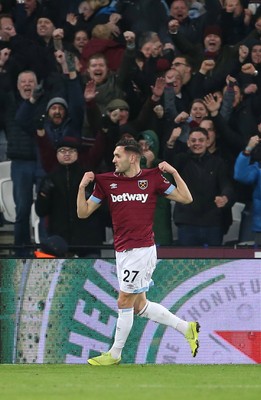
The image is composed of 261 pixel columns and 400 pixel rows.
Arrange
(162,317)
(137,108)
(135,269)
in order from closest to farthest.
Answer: (135,269) → (162,317) → (137,108)

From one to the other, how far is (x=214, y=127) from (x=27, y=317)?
4.47 meters

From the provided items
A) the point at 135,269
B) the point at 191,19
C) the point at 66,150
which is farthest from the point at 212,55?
the point at 135,269

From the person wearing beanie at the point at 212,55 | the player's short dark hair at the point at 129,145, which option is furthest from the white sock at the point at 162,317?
the person wearing beanie at the point at 212,55

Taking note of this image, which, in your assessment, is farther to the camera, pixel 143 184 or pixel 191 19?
pixel 191 19

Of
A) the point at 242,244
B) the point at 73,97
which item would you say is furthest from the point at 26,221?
the point at 242,244

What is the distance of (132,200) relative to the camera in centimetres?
1247

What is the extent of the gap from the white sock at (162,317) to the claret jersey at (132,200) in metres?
0.69

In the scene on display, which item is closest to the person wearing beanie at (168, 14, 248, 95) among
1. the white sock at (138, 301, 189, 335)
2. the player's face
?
the player's face

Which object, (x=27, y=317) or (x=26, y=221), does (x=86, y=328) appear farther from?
(x=26, y=221)

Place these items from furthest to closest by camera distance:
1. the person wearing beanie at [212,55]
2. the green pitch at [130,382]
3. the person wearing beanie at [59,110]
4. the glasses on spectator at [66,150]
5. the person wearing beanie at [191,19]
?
1. the person wearing beanie at [191,19]
2. the person wearing beanie at [212,55]
3. the person wearing beanie at [59,110]
4. the glasses on spectator at [66,150]
5. the green pitch at [130,382]

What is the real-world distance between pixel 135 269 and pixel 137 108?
598cm

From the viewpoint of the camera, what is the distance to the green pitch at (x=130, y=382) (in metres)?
9.59

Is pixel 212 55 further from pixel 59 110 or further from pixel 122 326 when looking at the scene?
pixel 122 326

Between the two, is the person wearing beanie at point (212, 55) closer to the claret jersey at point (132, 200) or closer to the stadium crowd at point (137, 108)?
the stadium crowd at point (137, 108)
